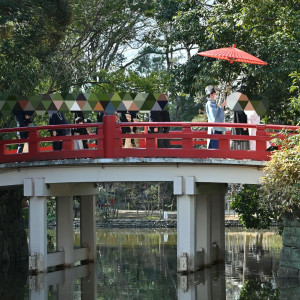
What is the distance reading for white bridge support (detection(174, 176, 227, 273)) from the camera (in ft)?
67.1

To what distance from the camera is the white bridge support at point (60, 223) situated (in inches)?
834

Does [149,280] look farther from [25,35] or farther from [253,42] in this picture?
[253,42]

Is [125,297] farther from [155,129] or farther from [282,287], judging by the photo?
[155,129]

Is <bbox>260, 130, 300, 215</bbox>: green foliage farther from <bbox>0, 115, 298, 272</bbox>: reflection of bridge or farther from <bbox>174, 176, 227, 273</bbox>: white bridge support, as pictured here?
<bbox>174, 176, 227, 273</bbox>: white bridge support

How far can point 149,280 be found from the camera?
21141mm

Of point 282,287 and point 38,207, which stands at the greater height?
point 38,207

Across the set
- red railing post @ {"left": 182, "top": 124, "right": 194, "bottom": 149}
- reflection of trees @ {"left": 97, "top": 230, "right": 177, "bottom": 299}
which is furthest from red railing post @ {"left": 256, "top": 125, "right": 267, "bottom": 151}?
reflection of trees @ {"left": 97, "top": 230, "right": 177, "bottom": 299}

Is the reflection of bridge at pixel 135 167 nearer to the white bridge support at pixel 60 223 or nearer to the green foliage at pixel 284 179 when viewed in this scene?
the white bridge support at pixel 60 223

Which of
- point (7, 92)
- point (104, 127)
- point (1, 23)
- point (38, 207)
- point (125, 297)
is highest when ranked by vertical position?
point (1, 23)

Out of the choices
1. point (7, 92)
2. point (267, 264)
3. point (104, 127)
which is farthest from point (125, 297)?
point (7, 92)

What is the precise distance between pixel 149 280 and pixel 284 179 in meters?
4.56

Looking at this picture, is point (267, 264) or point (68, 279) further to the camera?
point (267, 264)

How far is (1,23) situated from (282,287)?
443 inches

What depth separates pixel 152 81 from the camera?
33531 millimetres
